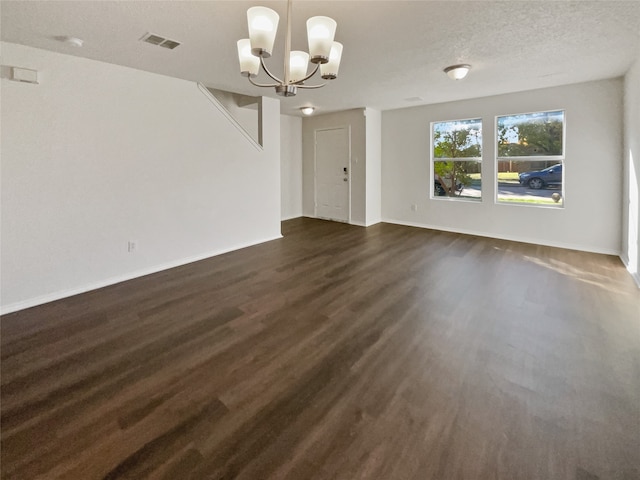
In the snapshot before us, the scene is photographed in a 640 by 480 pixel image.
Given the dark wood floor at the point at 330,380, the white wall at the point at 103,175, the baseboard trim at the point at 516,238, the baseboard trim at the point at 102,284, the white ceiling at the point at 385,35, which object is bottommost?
the dark wood floor at the point at 330,380

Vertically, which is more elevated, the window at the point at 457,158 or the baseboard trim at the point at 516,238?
the window at the point at 457,158

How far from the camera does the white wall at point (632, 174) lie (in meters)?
3.64

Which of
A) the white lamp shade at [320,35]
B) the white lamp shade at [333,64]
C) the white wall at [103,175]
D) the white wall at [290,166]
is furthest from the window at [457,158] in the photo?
the white lamp shade at [320,35]

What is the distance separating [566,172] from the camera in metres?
4.97

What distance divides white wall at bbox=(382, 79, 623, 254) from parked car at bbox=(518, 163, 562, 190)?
0.15 m

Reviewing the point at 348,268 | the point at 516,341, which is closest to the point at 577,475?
the point at 516,341

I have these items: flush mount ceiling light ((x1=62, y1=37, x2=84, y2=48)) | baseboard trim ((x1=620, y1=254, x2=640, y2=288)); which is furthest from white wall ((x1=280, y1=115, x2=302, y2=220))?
baseboard trim ((x1=620, y1=254, x2=640, y2=288))

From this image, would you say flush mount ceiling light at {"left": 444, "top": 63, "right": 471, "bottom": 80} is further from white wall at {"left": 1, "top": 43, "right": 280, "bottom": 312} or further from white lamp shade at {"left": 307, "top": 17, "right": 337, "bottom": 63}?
white wall at {"left": 1, "top": 43, "right": 280, "bottom": 312}

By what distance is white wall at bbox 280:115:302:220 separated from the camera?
25.0 ft

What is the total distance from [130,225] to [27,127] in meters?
1.34

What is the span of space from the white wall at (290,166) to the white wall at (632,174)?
5.82 meters

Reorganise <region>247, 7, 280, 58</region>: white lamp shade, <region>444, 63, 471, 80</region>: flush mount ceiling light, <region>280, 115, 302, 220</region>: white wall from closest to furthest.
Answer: <region>247, 7, 280, 58</region>: white lamp shade → <region>444, 63, 471, 80</region>: flush mount ceiling light → <region>280, 115, 302, 220</region>: white wall

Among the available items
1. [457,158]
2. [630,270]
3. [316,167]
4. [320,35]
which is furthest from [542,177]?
[320,35]

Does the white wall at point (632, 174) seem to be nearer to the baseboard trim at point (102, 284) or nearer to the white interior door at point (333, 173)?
the white interior door at point (333, 173)
